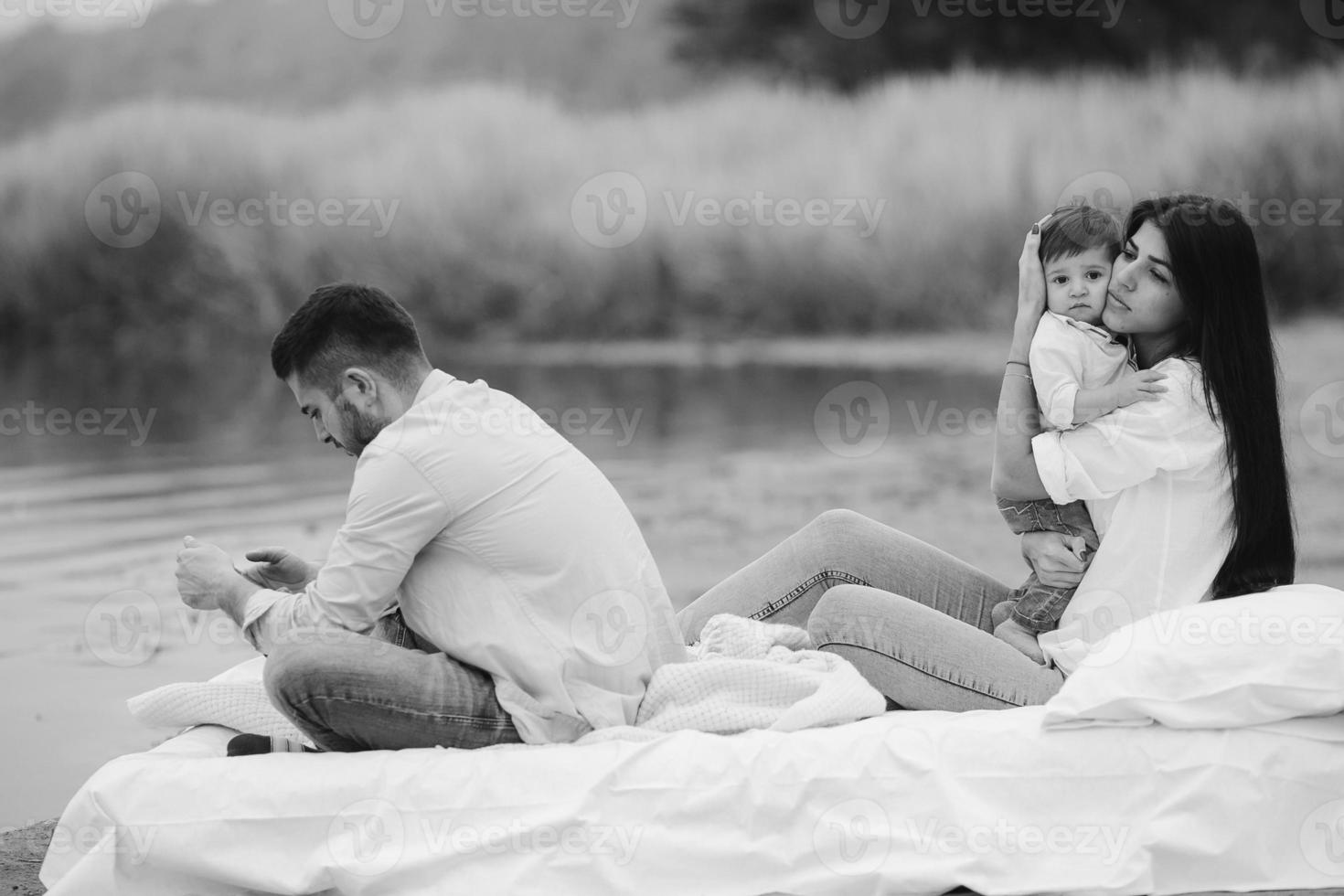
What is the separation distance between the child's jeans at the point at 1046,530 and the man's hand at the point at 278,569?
115 centimetres

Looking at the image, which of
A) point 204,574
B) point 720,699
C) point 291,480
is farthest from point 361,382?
point 291,480

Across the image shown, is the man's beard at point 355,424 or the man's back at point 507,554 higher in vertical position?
the man's beard at point 355,424

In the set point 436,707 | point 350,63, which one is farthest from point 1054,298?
point 350,63

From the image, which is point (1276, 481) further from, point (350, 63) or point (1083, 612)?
point (350, 63)

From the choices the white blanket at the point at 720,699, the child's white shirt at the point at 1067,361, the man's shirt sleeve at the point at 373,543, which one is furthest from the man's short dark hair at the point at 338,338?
the child's white shirt at the point at 1067,361

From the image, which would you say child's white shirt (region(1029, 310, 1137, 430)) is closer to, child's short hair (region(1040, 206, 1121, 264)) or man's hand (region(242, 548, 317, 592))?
child's short hair (region(1040, 206, 1121, 264))

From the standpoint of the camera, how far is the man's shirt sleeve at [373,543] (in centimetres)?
196

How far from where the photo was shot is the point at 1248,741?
1987 millimetres

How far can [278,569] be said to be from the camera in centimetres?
229

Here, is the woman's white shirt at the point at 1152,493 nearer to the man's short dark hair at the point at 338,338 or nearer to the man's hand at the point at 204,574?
the man's short dark hair at the point at 338,338

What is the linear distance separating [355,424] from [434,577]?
0.82ft

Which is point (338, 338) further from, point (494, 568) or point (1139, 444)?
point (1139, 444)

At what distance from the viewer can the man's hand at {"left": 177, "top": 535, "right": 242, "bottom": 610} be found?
2092mm

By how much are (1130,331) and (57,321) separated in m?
11.2
